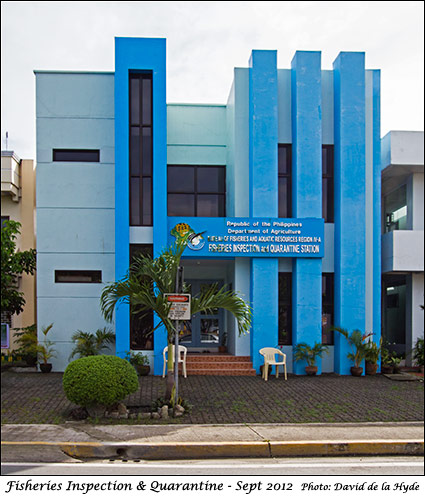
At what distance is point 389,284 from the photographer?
22.5m

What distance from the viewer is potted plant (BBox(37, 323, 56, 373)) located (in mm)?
16312

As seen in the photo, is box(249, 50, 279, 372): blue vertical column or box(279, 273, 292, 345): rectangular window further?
box(279, 273, 292, 345): rectangular window

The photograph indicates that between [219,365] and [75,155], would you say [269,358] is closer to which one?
[219,365]

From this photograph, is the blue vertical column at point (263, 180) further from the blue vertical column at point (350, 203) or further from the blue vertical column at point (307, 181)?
the blue vertical column at point (350, 203)

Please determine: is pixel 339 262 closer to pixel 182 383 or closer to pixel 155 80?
pixel 182 383

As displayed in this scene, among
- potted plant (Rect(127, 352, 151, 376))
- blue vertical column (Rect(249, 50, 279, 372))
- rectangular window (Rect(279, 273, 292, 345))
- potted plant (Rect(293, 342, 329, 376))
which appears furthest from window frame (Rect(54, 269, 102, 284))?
potted plant (Rect(293, 342, 329, 376))

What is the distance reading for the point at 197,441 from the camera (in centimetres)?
830

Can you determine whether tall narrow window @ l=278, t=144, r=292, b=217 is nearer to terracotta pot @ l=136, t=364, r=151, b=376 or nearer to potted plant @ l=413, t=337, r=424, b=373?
potted plant @ l=413, t=337, r=424, b=373

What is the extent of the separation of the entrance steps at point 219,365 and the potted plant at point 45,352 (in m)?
4.26

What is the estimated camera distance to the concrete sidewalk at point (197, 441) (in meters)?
7.95

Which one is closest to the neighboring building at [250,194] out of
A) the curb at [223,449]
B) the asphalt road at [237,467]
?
the curb at [223,449]

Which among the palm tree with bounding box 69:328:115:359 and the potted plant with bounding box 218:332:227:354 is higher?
the palm tree with bounding box 69:328:115:359

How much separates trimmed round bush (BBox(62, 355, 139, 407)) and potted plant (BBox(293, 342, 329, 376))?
7371mm
